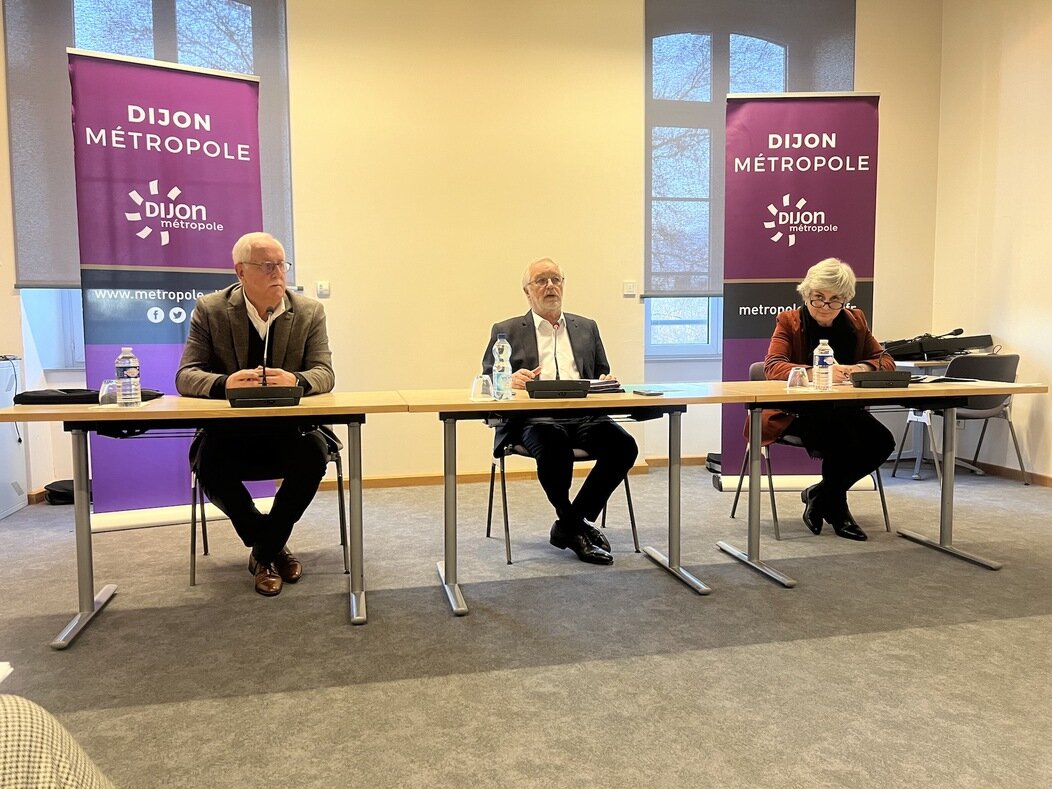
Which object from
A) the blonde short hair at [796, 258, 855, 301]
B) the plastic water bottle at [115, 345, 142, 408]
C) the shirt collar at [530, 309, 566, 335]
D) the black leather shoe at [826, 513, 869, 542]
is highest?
the blonde short hair at [796, 258, 855, 301]

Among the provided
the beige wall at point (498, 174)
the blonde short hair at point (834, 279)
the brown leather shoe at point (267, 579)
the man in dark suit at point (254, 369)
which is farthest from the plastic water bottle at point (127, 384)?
the blonde short hair at point (834, 279)

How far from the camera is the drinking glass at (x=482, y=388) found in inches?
92.5

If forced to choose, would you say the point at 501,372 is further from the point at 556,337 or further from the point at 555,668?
the point at 555,668

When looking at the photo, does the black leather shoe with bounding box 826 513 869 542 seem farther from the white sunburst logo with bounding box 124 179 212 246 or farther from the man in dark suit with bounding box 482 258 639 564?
the white sunburst logo with bounding box 124 179 212 246

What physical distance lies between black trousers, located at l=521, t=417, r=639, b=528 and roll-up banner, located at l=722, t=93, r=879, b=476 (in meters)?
1.33

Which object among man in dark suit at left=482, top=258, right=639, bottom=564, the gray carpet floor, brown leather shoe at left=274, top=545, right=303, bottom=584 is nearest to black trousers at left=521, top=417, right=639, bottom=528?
man in dark suit at left=482, top=258, right=639, bottom=564

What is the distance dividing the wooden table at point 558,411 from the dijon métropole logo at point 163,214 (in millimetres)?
1727

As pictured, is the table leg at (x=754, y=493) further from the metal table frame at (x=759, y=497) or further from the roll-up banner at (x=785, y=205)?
the roll-up banner at (x=785, y=205)

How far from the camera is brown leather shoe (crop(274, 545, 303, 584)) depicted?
2656 millimetres

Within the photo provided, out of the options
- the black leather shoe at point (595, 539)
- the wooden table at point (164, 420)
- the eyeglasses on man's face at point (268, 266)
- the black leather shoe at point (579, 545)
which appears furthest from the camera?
the black leather shoe at point (595, 539)

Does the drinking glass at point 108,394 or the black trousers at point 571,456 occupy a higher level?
the drinking glass at point 108,394

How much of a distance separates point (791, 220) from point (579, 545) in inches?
92.1

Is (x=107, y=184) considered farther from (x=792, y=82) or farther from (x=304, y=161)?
(x=792, y=82)

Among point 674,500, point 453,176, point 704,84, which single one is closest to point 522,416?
point 674,500
